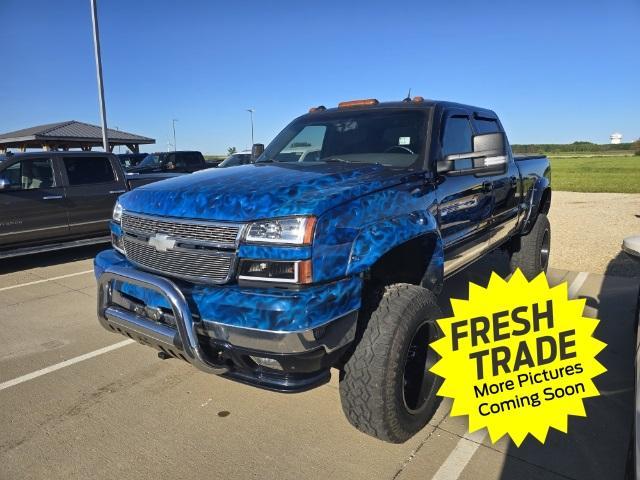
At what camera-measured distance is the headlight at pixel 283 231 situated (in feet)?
7.03

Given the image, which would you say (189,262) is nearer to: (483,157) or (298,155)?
(298,155)

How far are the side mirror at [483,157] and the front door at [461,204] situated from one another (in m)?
0.06

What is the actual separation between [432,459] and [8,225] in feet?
23.1

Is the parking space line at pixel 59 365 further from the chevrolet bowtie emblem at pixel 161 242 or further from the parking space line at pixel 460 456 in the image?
the parking space line at pixel 460 456

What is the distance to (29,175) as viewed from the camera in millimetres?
7312

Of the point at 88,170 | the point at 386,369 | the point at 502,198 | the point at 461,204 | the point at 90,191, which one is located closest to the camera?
the point at 386,369

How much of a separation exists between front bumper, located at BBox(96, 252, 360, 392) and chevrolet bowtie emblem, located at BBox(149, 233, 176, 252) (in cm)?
18

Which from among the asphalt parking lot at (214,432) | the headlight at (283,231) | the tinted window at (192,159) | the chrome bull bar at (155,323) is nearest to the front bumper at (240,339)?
the chrome bull bar at (155,323)

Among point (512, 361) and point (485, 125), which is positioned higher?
point (485, 125)

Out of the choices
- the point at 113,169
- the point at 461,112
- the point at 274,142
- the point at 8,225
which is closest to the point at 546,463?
the point at 461,112

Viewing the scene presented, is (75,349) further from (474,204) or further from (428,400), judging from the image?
(474,204)

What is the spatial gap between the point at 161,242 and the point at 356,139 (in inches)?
70.9

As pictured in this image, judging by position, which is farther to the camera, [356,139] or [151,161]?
[151,161]

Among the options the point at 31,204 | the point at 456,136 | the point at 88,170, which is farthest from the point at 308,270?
the point at 88,170
